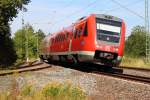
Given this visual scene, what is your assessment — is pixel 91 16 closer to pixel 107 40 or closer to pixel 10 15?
pixel 107 40

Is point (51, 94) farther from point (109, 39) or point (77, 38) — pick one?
point (77, 38)

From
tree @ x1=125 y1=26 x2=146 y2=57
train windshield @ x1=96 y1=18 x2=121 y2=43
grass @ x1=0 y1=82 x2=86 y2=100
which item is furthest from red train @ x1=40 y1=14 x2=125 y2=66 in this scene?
tree @ x1=125 y1=26 x2=146 y2=57

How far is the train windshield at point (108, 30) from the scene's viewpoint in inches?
912

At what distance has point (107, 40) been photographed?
23.1 m

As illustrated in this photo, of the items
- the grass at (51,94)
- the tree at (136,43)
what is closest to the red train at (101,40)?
the grass at (51,94)

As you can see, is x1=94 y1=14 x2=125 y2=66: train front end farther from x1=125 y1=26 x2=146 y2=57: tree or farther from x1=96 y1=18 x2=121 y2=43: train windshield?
x1=125 y1=26 x2=146 y2=57: tree

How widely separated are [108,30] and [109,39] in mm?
521

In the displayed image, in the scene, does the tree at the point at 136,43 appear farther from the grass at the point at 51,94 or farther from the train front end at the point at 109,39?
the grass at the point at 51,94

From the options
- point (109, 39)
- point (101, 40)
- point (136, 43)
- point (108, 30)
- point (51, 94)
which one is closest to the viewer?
point (51, 94)

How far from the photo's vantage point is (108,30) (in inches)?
922

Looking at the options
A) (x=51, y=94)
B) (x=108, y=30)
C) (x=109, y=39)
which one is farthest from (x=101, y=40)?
(x=51, y=94)

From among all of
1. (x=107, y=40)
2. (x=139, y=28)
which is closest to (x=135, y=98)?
(x=107, y=40)

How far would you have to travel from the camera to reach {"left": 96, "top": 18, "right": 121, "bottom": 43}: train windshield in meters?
23.2

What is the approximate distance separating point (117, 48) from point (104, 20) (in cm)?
170
